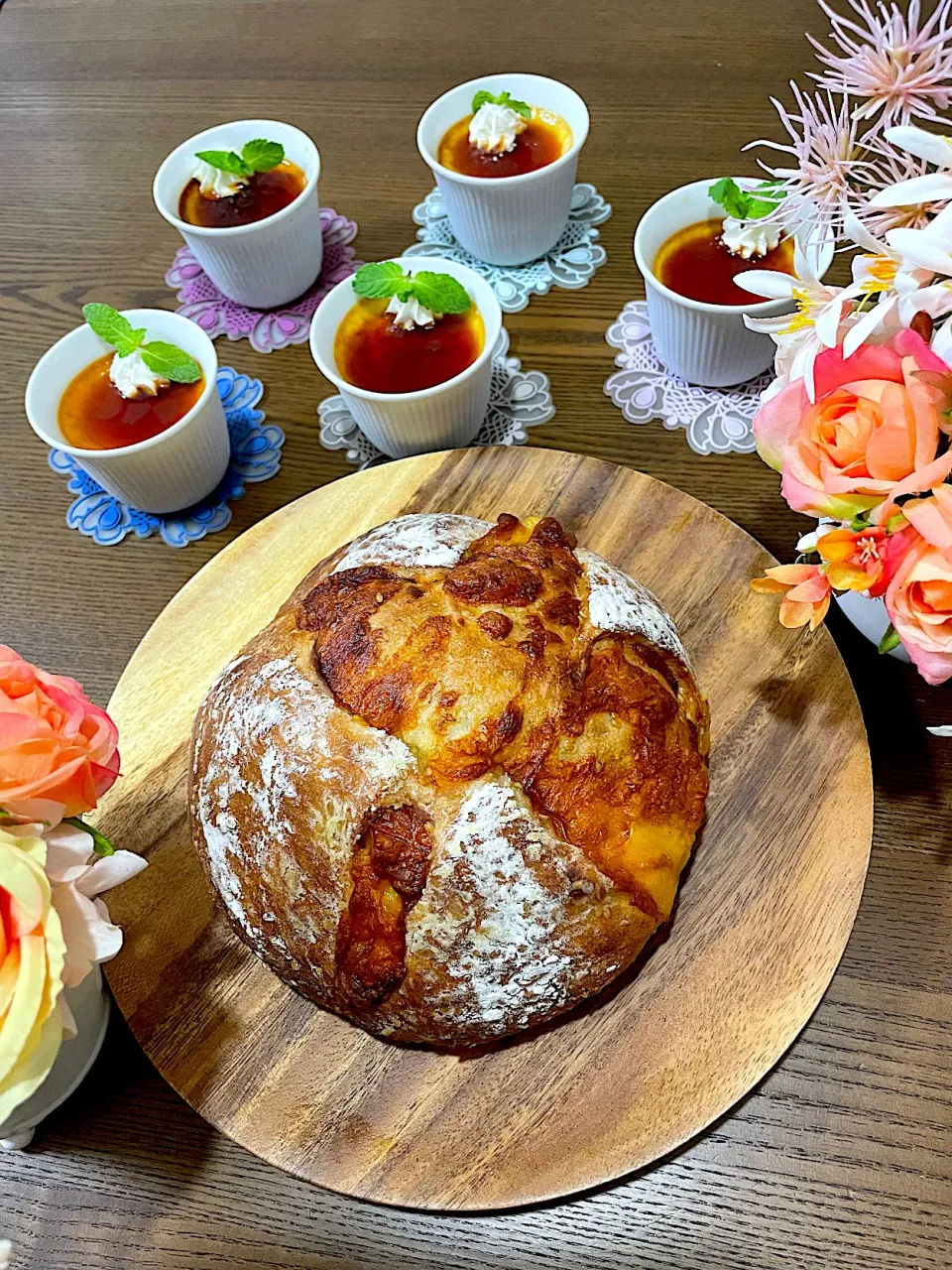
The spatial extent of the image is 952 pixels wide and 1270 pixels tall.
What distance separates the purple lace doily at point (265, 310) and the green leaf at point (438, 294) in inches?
19.2

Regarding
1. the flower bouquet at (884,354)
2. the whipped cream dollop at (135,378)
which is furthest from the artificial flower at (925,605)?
the whipped cream dollop at (135,378)

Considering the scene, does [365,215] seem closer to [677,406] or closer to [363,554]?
[677,406]

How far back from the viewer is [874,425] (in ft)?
3.89

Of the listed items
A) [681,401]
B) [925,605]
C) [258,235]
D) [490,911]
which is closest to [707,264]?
[681,401]

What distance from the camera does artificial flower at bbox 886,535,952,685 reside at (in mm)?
1162

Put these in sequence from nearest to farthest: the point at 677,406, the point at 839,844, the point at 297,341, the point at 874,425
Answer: the point at 874,425 < the point at 839,844 < the point at 677,406 < the point at 297,341

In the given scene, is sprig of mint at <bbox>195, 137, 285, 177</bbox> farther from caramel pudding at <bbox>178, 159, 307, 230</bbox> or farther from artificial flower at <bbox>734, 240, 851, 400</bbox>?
artificial flower at <bbox>734, 240, 851, 400</bbox>

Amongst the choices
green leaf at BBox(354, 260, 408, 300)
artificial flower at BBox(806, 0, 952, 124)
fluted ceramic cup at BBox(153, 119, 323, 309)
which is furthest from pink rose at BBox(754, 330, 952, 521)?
fluted ceramic cup at BBox(153, 119, 323, 309)

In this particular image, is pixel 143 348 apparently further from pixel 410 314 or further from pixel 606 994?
pixel 606 994

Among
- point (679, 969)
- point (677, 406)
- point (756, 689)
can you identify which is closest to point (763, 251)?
point (677, 406)

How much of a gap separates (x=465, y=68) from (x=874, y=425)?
212cm

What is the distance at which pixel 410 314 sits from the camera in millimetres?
1999

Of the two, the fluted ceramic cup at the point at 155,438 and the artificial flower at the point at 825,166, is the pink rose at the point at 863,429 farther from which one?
the fluted ceramic cup at the point at 155,438

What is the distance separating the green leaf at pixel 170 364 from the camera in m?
1.95
